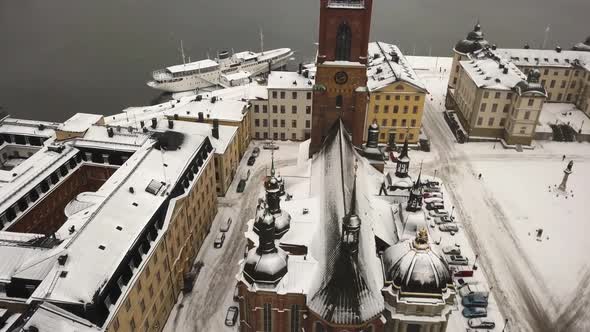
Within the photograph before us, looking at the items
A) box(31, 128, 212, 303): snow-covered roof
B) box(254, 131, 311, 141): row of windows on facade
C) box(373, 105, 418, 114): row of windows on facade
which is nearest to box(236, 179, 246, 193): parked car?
box(31, 128, 212, 303): snow-covered roof

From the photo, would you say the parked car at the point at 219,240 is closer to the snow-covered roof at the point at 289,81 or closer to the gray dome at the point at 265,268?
the gray dome at the point at 265,268

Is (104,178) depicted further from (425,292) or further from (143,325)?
(425,292)

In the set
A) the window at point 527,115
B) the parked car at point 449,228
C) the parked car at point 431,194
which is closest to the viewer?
the parked car at point 449,228

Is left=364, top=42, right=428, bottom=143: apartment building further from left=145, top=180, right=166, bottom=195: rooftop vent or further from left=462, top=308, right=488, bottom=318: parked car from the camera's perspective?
left=145, top=180, right=166, bottom=195: rooftop vent

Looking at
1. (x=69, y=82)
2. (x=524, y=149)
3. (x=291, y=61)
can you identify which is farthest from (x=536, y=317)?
(x=69, y=82)

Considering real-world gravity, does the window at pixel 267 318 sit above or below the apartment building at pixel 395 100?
below

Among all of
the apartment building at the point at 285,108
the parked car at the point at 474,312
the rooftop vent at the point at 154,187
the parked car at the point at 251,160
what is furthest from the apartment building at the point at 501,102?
the rooftop vent at the point at 154,187
